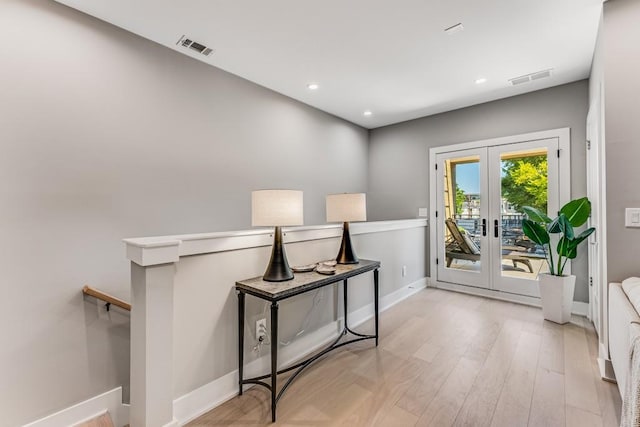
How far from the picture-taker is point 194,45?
2.54m

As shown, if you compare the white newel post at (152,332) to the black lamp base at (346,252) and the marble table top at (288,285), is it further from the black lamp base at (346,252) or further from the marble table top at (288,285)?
the black lamp base at (346,252)

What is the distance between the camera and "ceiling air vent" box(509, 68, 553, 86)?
3.09 meters

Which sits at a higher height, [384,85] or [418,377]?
[384,85]

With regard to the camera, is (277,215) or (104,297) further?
(104,297)

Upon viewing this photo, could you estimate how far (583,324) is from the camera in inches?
119

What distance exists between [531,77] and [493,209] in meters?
1.62

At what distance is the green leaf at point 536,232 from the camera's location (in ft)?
10.4

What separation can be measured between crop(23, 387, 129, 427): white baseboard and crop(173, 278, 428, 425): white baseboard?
2.73 ft

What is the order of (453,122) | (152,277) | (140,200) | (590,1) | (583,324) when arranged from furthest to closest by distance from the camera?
(453,122), (583,324), (140,200), (590,1), (152,277)

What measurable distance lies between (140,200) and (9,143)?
2.64ft

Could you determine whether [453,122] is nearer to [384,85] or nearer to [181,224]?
[384,85]

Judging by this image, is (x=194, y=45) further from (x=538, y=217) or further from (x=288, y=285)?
(x=538, y=217)

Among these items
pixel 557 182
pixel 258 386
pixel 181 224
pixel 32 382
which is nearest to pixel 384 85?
pixel 557 182

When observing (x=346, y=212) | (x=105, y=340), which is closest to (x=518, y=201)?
(x=346, y=212)
